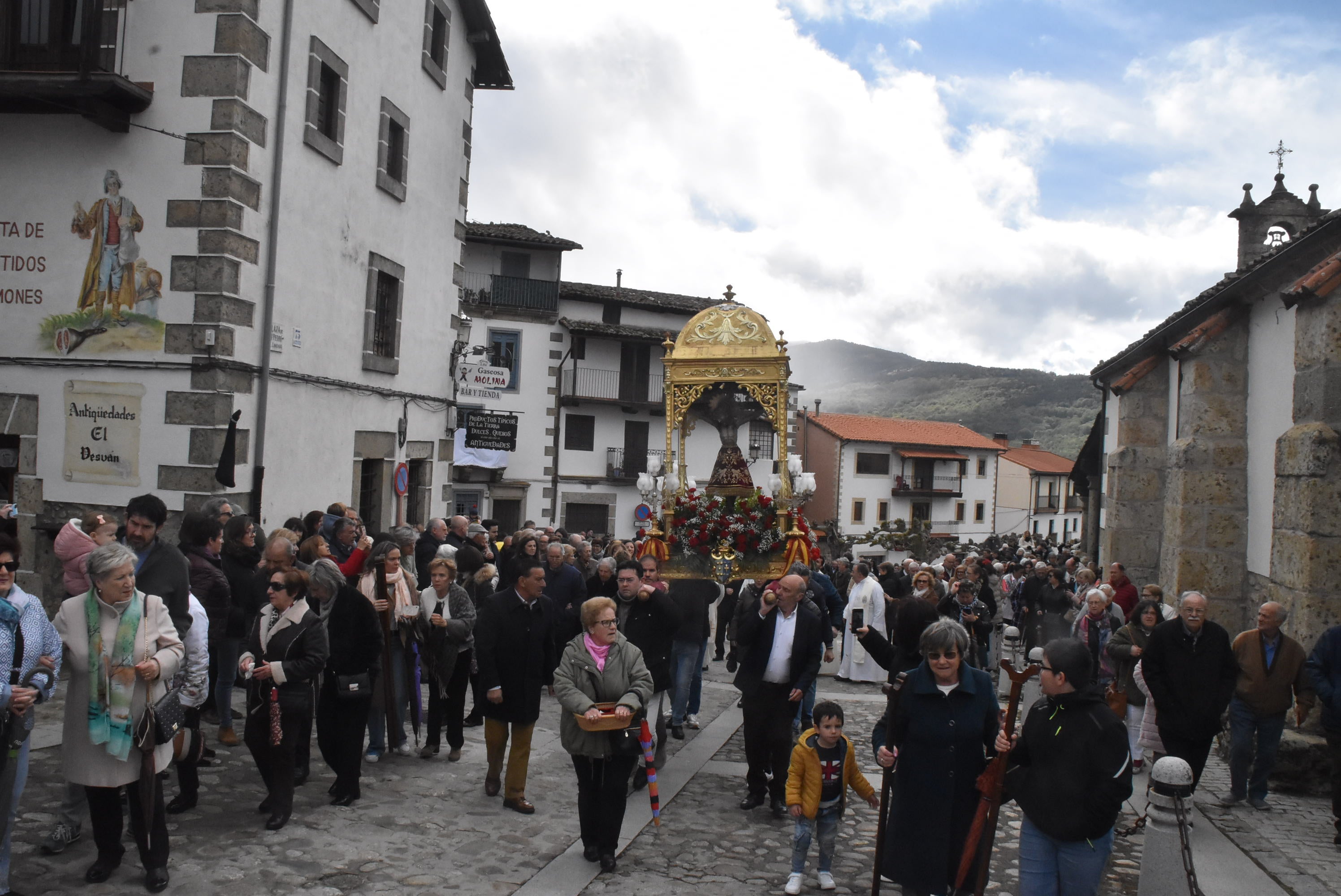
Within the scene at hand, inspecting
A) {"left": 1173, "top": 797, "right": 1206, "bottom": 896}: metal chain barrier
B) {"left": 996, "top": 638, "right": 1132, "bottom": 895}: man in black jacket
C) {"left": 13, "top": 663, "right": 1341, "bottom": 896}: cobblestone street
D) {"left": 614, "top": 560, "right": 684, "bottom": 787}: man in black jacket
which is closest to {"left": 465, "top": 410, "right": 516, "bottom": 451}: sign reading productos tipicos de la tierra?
{"left": 13, "top": 663, "right": 1341, "bottom": 896}: cobblestone street

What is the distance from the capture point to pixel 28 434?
10180mm

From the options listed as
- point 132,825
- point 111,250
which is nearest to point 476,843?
point 132,825

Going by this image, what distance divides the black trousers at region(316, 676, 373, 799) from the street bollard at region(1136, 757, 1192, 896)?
4460 millimetres

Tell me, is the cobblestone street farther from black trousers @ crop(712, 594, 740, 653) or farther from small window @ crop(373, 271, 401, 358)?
small window @ crop(373, 271, 401, 358)

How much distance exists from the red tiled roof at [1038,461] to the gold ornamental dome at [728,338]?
47.3 m

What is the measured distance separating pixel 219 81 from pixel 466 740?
7020mm

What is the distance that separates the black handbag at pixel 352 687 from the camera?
612 cm

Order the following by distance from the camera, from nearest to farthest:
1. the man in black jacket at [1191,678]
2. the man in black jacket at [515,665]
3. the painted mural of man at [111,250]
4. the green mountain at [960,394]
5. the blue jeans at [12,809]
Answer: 1. the blue jeans at [12,809]
2. the man in black jacket at [515,665]
3. the man in black jacket at [1191,678]
4. the painted mural of man at [111,250]
5. the green mountain at [960,394]

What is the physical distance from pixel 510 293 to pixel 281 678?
23.7 m

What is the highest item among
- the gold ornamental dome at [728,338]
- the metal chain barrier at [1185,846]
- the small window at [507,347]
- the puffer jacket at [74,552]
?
the small window at [507,347]

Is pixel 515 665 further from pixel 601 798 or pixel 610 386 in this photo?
pixel 610 386

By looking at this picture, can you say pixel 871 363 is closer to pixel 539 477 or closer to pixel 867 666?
pixel 539 477

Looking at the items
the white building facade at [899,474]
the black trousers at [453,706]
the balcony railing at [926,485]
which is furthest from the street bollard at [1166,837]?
the balcony railing at [926,485]

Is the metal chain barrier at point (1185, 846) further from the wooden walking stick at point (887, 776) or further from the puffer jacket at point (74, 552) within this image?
the puffer jacket at point (74, 552)
